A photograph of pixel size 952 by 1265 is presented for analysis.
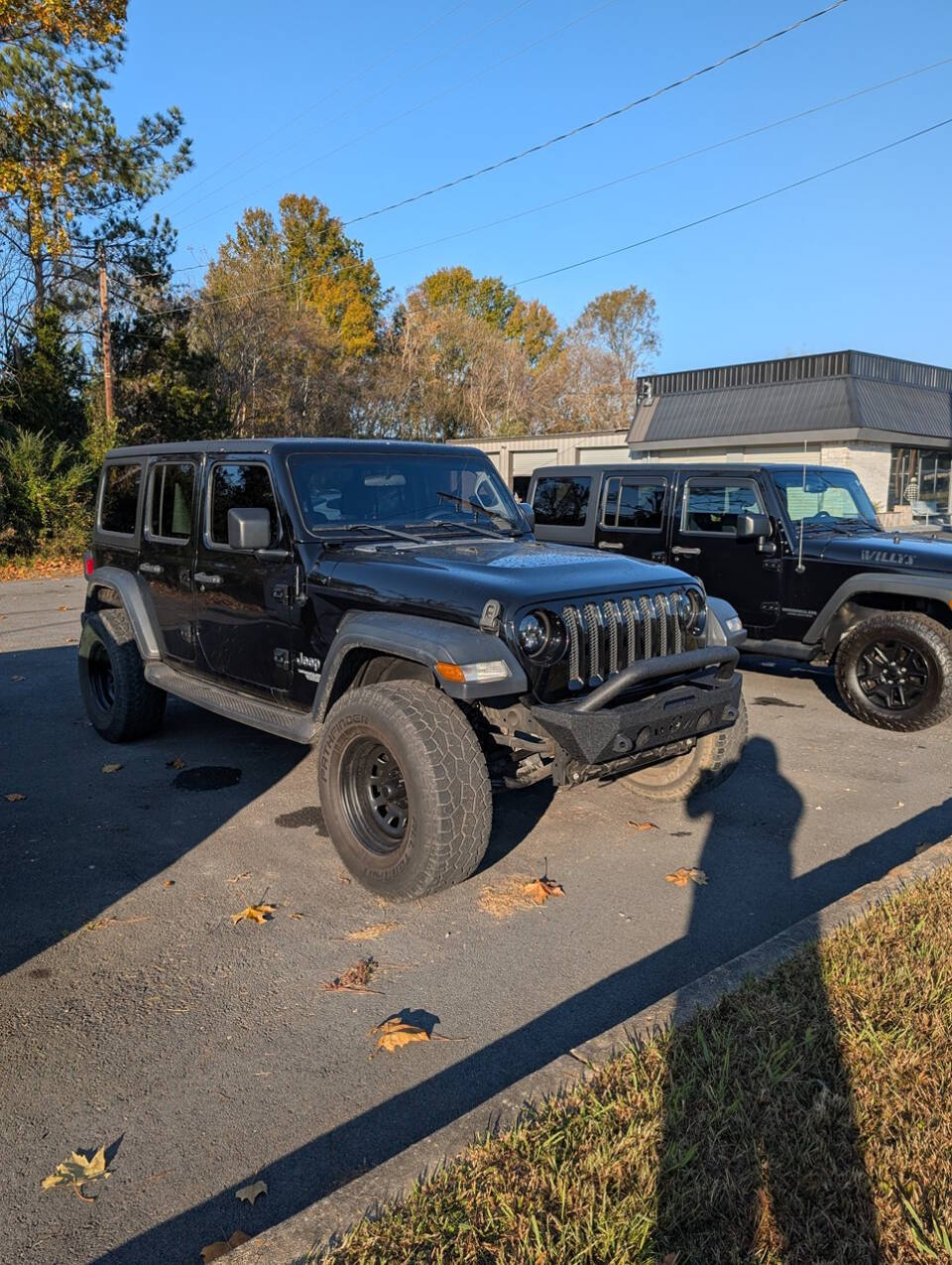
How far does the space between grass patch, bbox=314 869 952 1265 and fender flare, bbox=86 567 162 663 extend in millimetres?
4447

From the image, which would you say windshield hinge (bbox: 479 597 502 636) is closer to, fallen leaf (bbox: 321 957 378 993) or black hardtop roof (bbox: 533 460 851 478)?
fallen leaf (bbox: 321 957 378 993)

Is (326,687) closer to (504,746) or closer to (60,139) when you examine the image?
(504,746)

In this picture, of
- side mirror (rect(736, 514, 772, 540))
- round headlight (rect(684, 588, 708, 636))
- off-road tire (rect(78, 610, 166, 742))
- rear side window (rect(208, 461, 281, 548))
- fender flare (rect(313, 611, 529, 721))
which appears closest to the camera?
fender flare (rect(313, 611, 529, 721))

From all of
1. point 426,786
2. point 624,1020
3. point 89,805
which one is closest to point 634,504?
point 89,805

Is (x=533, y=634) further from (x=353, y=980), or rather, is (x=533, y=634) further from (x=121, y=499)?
(x=121, y=499)

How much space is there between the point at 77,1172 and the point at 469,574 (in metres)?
2.67

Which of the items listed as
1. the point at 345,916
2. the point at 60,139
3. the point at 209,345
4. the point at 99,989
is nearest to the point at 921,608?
the point at 345,916

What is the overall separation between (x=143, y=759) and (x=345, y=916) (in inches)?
113

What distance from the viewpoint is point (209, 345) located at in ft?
111

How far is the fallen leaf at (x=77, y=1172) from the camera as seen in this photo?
2494 millimetres

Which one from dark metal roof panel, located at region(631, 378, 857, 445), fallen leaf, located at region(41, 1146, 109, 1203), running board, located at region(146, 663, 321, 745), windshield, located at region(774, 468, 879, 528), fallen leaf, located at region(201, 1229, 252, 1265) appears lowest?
fallen leaf, located at region(41, 1146, 109, 1203)

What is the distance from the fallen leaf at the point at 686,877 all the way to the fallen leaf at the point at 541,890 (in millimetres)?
551

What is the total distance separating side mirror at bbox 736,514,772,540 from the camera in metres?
7.88

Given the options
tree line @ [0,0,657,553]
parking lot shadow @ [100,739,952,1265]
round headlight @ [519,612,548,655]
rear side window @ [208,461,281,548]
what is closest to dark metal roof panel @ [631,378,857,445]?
tree line @ [0,0,657,553]
